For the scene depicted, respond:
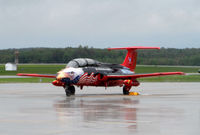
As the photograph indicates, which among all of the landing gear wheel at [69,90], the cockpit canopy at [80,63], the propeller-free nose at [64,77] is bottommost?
the landing gear wheel at [69,90]

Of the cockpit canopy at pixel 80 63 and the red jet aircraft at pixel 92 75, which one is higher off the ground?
the cockpit canopy at pixel 80 63

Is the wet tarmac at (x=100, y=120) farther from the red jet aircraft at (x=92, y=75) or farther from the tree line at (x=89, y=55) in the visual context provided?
the tree line at (x=89, y=55)

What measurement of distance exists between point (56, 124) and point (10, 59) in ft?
435

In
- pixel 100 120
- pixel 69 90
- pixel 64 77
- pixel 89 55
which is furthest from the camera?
pixel 89 55

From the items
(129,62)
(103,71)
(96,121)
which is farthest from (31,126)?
(129,62)

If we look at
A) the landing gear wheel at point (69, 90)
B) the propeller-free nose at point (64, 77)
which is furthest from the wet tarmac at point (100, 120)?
the landing gear wheel at point (69, 90)

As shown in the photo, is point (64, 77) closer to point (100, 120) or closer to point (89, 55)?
point (100, 120)

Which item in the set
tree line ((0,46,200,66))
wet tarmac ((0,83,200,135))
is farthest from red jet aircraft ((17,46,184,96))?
tree line ((0,46,200,66))

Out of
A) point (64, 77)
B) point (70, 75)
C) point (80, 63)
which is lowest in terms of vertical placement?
point (64, 77)

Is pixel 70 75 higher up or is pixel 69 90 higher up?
pixel 70 75

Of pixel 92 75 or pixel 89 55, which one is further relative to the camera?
pixel 89 55

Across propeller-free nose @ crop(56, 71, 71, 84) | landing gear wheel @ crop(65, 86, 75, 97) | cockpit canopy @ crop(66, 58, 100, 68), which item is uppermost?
cockpit canopy @ crop(66, 58, 100, 68)

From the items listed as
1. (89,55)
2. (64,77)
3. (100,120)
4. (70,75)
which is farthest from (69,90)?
(89,55)

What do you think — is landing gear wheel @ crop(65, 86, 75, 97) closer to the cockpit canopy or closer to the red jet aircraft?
the red jet aircraft
